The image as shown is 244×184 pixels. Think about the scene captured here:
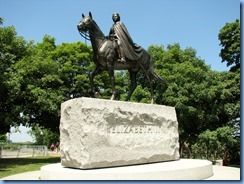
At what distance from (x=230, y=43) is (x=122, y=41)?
50.2 feet

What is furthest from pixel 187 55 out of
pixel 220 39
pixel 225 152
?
pixel 225 152

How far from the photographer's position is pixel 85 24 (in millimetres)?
8883

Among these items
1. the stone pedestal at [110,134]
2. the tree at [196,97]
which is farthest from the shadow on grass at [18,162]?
the stone pedestal at [110,134]

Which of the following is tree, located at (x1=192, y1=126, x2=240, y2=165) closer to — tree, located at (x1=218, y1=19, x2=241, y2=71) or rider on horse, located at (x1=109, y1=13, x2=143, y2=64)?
tree, located at (x1=218, y1=19, x2=241, y2=71)

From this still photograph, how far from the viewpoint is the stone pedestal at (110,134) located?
7617mm

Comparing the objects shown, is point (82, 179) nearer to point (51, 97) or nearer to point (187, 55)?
point (51, 97)

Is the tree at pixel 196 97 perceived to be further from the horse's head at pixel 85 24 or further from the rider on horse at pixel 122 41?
the horse's head at pixel 85 24

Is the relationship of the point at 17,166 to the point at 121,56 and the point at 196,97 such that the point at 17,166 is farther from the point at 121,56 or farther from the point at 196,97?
the point at 196,97

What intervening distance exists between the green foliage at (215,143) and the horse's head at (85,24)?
42.0 feet

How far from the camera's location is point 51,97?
19828 millimetres

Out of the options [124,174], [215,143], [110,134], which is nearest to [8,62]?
[110,134]

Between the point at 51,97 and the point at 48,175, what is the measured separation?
12.8m

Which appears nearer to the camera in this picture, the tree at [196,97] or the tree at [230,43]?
the tree at [196,97]

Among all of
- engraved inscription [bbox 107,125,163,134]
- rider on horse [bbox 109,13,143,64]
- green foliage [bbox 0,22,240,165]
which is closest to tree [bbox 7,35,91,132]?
green foliage [bbox 0,22,240,165]
